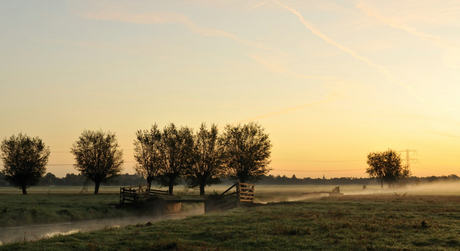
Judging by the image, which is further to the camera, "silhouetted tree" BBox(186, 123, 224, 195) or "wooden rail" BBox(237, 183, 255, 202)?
"silhouetted tree" BBox(186, 123, 224, 195)

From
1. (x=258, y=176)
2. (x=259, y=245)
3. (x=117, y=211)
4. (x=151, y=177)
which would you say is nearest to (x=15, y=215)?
(x=117, y=211)

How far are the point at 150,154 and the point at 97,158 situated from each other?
11.3m

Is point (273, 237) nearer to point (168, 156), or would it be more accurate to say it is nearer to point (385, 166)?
point (168, 156)

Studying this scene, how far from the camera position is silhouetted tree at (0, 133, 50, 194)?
8438 centimetres

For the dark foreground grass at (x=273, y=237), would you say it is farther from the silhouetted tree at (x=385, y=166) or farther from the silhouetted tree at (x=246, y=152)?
the silhouetted tree at (x=385, y=166)

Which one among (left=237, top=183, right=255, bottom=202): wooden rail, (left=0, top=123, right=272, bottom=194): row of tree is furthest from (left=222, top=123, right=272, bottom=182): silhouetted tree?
(left=237, top=183, right=255, bottom=202): wooden rail

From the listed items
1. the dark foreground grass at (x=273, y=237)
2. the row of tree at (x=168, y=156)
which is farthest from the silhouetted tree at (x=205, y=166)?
the dark foreground grass at (x=273, y=237)

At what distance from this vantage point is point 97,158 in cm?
8569

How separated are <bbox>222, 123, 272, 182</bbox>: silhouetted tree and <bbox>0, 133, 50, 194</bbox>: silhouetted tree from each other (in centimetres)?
3813

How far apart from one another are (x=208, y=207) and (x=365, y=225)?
25649 mm

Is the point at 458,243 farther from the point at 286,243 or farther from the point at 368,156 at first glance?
the point at 368,156

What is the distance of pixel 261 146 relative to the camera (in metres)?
82.7

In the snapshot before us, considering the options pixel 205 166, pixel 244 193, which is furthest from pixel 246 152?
pixel 244 193

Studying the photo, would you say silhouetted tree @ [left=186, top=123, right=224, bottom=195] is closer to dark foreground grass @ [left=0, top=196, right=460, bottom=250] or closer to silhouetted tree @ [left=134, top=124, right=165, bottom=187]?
silhouetted tree @ [left=134, top=124, right=165, bottom=187]
